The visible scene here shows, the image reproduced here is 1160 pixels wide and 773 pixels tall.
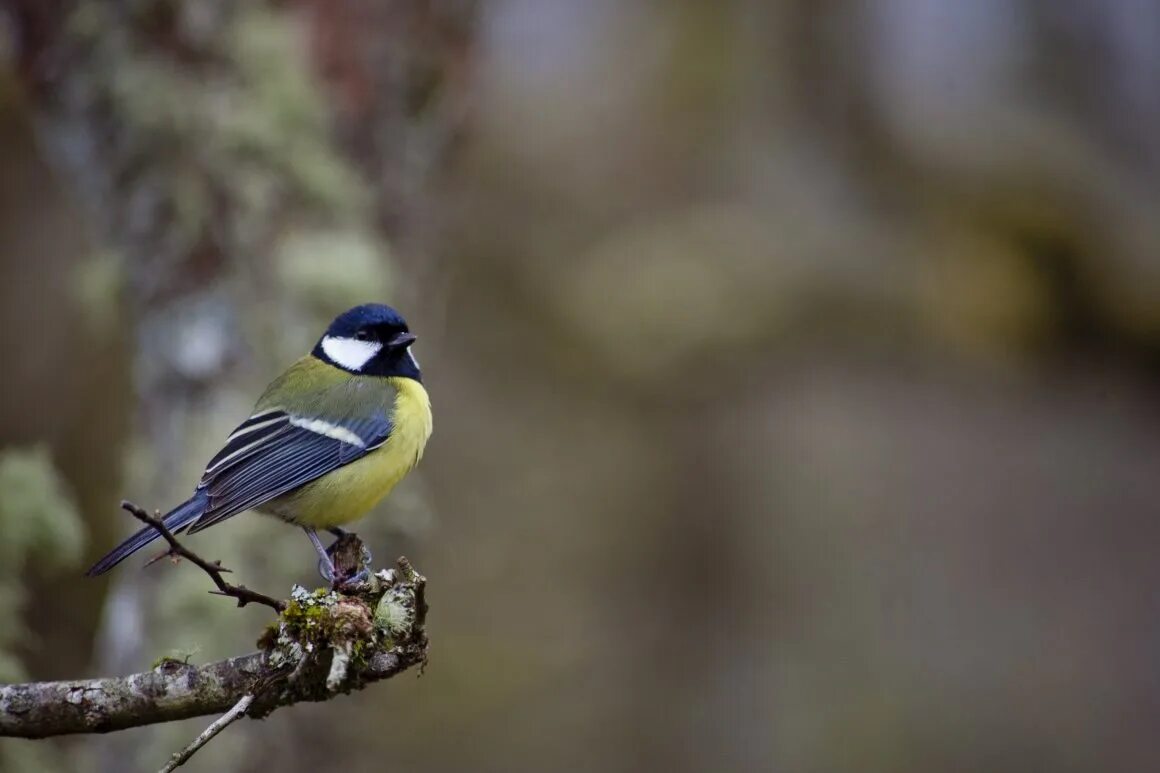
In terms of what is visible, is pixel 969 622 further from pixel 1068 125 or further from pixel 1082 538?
pixel 1068 125

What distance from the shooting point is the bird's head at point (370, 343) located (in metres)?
2.60

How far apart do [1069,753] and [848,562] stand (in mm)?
1276

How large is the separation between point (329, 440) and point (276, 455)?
11 cm

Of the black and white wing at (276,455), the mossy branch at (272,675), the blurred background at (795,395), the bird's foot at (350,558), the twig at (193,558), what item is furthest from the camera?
the blurred background at (795,395)

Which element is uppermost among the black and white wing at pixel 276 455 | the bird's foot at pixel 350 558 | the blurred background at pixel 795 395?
the blurred background at pixel 795 395

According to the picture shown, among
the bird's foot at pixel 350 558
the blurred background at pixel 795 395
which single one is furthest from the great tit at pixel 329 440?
the blurred background at pixel 795 395

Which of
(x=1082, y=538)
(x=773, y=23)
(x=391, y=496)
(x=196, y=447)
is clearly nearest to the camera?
(x=196, y=447)

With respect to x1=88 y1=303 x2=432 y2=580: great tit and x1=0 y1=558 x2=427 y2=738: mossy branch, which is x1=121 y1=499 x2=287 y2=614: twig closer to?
x1=0 y1=558 x2=427 y2=738: mossy branch

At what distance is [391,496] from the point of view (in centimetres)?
361

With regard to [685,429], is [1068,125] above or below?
above

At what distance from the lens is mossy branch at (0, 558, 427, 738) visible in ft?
5.31

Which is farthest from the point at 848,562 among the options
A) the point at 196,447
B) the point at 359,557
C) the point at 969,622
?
the point at 359,557

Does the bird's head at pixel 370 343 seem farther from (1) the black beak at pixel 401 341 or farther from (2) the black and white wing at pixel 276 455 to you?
(2) the black and white wing at pixel 276 455

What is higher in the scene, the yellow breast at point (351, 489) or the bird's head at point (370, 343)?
the bird's head at point (370, 343)
